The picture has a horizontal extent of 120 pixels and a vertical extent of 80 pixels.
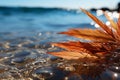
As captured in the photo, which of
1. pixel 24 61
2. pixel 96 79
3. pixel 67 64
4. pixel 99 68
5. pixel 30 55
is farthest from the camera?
pixel 30 55

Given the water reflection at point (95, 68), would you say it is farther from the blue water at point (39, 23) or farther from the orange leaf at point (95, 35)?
the blue water at point (39, 23)

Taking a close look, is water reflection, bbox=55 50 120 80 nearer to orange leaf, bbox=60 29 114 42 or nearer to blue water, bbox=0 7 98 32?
orange leaf, bbox=60 29 114 42

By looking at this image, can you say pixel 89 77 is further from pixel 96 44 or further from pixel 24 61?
pixel 24 61

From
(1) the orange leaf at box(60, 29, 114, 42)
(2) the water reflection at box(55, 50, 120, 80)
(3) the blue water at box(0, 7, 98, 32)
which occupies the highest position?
(1) the orange leaf at box(60, 29, 114, 42)

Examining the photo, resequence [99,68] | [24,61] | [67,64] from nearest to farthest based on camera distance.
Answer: [99,68]
[67,64]
[24,61]

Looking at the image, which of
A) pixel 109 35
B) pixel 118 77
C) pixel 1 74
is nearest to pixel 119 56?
pixel 109 35

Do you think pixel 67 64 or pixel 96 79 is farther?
pixel 67 64

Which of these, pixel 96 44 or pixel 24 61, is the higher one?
pixel 96 44

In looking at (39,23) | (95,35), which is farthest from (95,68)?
(39,23)

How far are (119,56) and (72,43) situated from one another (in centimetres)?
38

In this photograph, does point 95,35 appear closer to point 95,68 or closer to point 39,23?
point 95,68

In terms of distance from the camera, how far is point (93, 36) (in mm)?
2260

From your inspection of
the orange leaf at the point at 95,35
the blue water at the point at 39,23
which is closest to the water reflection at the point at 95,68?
the orange leaf at the point at 95,35

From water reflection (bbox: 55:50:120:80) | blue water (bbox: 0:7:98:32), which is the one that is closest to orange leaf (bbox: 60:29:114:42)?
water reflection (bbox: 55:50:120:80)
